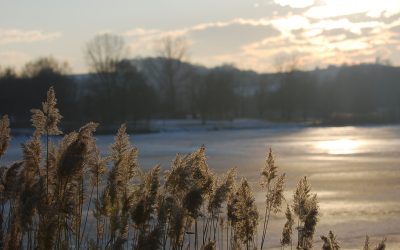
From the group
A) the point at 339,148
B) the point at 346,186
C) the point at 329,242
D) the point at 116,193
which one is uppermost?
the point at 116,193

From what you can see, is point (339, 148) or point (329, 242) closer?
point (329, 242)

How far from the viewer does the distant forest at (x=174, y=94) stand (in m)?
67.4

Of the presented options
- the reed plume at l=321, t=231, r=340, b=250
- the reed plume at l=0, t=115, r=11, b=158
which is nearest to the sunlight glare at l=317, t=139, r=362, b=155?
the reed plume at l=321, t=231, r=340, b=250

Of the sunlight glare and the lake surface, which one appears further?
the sunlight glare

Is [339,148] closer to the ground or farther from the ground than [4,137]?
closer to the ground

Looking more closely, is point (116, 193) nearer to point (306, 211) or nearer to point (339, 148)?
point (306, 211)

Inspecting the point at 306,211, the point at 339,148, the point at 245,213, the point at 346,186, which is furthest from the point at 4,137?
the point at 339,148

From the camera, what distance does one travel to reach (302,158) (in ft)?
88.4

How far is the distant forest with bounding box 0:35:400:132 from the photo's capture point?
67375mm

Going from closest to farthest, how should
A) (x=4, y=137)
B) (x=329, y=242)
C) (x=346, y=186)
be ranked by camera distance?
(x=329, y=242), (x=4, y=137), (x=346, y=186)

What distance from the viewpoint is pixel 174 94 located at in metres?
92.9

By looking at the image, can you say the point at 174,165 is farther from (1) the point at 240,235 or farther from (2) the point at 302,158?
(2) the point at 302,158

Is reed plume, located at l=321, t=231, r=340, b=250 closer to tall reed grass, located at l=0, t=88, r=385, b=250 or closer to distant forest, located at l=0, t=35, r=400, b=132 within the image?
tall reed grass, located at l=0, t=88, r=385, b=250

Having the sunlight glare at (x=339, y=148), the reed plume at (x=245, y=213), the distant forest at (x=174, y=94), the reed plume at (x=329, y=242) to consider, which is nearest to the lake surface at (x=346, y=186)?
the sunlight glare at (x=339, y=148)
